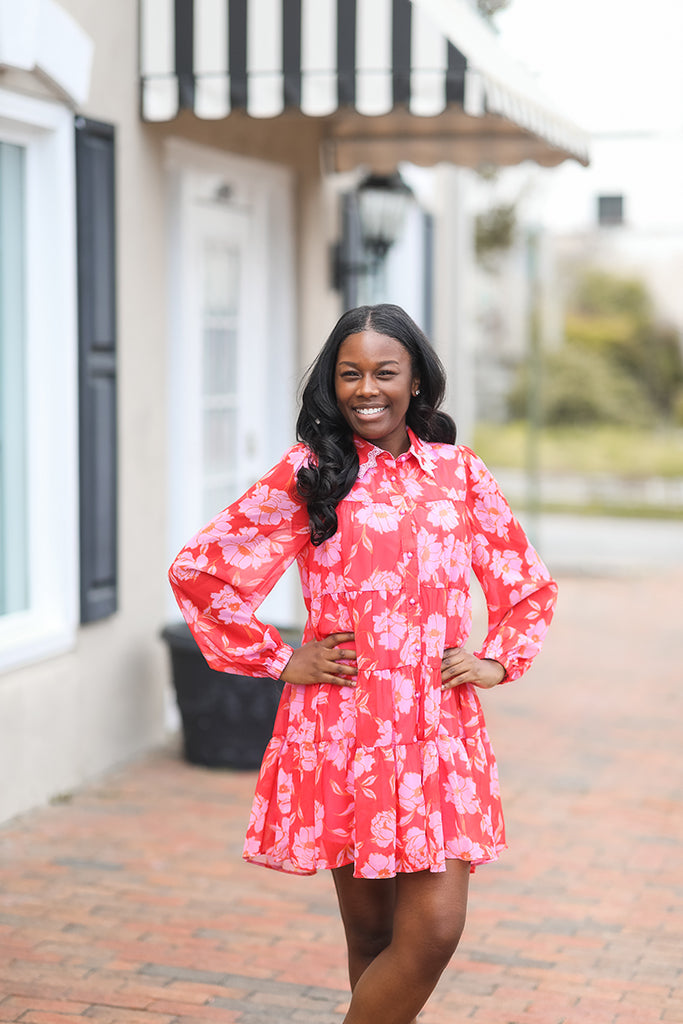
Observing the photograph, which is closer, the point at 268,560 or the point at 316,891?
the point at 268,560

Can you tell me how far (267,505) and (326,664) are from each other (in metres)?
0.37

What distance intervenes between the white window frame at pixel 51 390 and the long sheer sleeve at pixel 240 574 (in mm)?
2568

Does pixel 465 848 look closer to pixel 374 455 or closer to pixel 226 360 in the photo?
pixel 374 455

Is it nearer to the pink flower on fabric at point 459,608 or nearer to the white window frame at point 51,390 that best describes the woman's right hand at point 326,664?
the pink flower on fabric at point 459,608

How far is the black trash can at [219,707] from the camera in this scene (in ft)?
19.8

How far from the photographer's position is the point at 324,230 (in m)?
8.11

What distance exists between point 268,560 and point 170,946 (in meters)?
1.76

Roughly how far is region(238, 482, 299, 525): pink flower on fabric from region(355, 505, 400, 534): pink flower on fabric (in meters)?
0.16

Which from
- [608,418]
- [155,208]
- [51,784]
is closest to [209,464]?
[155,208]

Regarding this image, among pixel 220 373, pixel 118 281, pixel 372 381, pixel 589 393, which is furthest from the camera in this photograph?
pixel 589 393

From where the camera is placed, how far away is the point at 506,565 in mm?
3178

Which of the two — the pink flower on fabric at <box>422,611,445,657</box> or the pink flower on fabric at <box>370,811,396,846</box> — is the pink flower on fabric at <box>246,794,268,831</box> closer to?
the pink flower on fabric at <box>370,811,396,846</box>

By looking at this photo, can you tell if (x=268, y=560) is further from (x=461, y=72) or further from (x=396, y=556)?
(x=461, y=72)

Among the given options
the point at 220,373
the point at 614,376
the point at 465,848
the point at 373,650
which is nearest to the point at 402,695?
the point at 373,650
